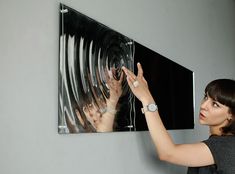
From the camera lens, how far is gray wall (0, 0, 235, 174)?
0.84 metres

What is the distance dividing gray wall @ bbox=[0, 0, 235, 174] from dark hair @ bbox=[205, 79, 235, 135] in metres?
0.42

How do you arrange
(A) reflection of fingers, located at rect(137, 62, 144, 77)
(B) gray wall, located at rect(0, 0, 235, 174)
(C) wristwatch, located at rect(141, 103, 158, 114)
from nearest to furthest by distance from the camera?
(B) gray wall, located at rect(0, 0, 235, 174)
(C) wristwatch, located at rect(141, 103, 158, 114)
(A) reflection of fingers, located at rect(137, 62, 144, 77)

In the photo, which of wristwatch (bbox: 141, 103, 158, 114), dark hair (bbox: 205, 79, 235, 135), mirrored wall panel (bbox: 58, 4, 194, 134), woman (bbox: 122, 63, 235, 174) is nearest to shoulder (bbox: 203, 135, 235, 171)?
woman (bbox: 122, 63, 235, 174)

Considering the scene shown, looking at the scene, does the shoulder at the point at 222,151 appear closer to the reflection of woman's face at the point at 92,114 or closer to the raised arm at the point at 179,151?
the raised arm at the point at 179,151

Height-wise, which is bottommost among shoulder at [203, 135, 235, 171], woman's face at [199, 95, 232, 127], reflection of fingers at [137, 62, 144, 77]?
shoulder at [203, 135, 235, 171]

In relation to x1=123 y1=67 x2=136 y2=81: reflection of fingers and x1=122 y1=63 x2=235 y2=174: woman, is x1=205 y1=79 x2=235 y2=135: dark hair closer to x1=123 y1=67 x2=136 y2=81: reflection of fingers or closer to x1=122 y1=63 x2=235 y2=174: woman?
x1=122 y1=63 x2=235 y2=174: woman

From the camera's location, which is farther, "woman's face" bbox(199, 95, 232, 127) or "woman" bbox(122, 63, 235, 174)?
"woman's face" bbox(199, 95, 232, 127)

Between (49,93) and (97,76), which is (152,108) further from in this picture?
(49,93)

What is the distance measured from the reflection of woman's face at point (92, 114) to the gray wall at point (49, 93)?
0.06m

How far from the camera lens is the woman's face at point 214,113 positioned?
1319mm

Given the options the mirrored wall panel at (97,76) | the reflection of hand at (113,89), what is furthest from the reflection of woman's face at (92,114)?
the reflection of hand at (113,89)

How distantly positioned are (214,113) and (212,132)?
118mm

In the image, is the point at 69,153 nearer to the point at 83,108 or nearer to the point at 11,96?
the point at 83,108

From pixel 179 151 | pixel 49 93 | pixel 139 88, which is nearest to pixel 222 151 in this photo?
pixel 179 151
